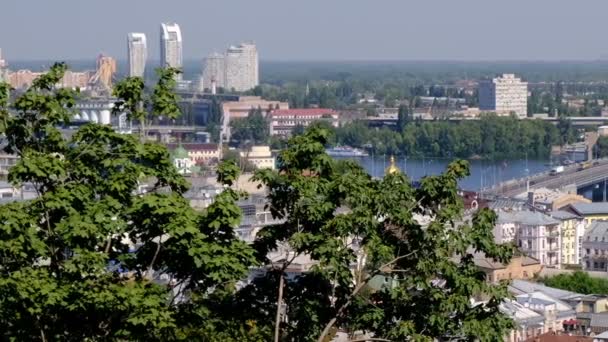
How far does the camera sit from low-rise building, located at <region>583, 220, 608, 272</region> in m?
18.6

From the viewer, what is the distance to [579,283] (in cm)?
1550

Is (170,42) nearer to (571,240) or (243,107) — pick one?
(243,107)

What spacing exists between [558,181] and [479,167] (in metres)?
7.23

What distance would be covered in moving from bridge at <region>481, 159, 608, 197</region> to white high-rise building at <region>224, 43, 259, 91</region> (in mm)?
32480

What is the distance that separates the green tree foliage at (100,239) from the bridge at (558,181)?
70.3 feet

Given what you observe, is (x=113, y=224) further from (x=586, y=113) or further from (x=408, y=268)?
(x=586, y=113)

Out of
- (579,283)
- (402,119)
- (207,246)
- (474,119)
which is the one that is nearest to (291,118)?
(402,119)

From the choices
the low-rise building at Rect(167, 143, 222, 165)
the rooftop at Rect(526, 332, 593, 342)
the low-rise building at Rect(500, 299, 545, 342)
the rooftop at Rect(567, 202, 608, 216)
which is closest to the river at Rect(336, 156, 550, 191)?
the low-rise building at Rect(167, 143, 222, 165)

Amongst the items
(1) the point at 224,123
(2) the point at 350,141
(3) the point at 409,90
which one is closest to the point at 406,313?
(2) the point at 350,141

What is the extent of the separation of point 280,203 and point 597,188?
2662 cm

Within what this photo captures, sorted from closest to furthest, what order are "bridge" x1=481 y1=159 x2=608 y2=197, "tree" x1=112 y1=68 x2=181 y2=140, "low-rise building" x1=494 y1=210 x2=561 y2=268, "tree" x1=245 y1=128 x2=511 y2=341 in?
"tree" x1=245 y1=128 x2=511 y2=341, "tree" x1=112 y1=68 x2=181 y2=140, "low-rise building" x1=494 y1=210 x2=561 y2=268, "bridge" x1=481 y1=159 x2=608 y2=197

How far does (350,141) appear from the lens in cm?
4041

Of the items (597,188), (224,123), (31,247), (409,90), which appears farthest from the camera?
(409,90)

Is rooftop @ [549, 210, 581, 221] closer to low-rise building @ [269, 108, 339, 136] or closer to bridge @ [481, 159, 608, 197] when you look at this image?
bridge @ [481, 159, 608, 197]
